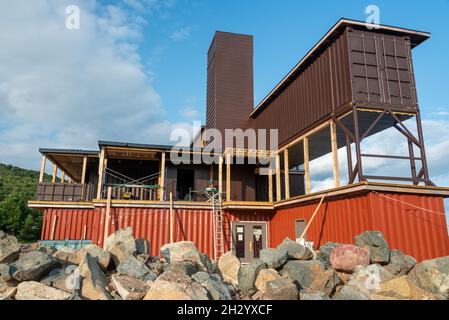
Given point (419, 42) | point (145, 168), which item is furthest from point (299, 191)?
point (419, 42)

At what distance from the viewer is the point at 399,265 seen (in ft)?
28.5

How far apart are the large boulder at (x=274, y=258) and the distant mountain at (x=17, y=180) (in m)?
59.8

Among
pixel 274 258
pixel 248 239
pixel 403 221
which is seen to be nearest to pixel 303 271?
pixel 274 258

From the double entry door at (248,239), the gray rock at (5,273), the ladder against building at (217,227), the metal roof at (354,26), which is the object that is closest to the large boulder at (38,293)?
the gray rock at (5,273)

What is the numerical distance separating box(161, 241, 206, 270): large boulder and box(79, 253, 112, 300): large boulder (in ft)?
8.07

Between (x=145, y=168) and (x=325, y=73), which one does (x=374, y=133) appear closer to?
(x=325, y=73)

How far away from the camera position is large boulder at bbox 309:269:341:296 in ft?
26.2

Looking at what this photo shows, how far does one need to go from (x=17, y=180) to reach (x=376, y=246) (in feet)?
273

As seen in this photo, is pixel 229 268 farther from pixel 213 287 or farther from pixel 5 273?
pixel 5 273

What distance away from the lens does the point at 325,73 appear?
14.5m

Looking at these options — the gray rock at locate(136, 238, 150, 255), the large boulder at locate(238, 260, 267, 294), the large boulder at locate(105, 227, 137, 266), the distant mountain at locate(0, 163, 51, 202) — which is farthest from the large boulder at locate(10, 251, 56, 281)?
the distant mountain at locate(0, 163, 51, 202)

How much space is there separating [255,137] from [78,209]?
1155 cm

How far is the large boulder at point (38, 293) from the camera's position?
6.49 m

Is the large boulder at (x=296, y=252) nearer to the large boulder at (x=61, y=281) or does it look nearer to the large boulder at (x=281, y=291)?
the large boulder at (x=281, y=291)
